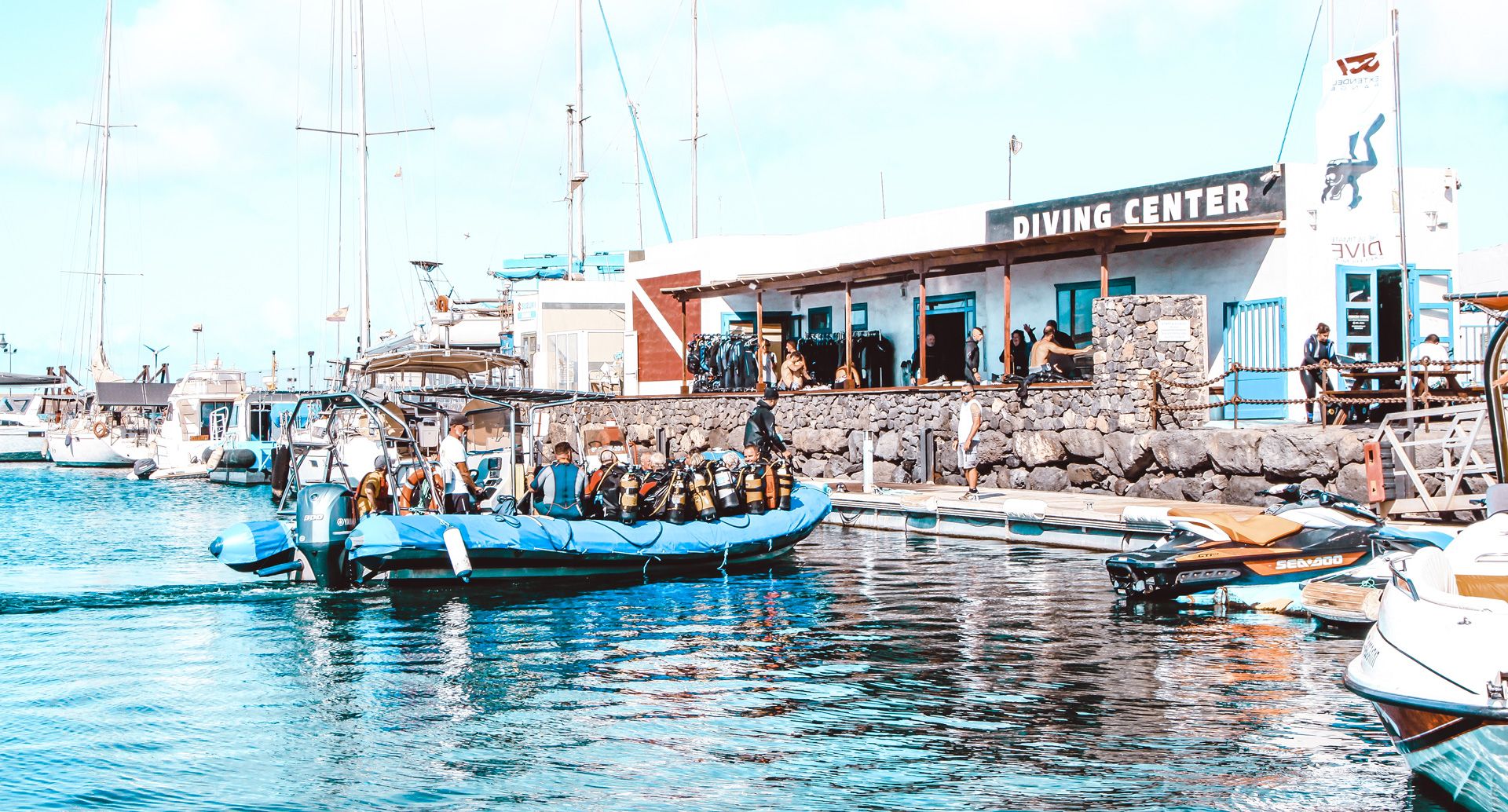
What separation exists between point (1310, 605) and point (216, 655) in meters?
9.46

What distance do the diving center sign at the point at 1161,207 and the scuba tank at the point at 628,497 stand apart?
9.67m

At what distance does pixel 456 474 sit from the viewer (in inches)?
647

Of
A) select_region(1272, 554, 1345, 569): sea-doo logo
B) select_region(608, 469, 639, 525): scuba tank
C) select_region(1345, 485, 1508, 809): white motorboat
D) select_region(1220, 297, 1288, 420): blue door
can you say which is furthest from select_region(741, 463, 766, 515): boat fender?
select_region(1345, 485, 1508, 809): white motorboat

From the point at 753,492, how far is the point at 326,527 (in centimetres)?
534

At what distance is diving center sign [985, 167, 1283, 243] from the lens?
21578 millimetres

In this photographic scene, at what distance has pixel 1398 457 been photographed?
50.8 ft

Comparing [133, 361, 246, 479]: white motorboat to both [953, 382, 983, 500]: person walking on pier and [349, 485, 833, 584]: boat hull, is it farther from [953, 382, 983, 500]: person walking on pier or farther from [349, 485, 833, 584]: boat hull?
[349, 485, 833, 584]: boat hull

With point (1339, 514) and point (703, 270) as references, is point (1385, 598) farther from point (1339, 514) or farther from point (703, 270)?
point (703, 270)

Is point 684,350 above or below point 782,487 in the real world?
above

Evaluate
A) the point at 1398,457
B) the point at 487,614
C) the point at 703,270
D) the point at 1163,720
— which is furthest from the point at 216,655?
the point at 703,270

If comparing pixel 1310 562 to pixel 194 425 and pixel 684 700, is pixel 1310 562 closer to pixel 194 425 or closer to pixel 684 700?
pixel 684 700

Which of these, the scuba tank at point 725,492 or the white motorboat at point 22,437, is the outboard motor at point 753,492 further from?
the white motorboat at point 22,437

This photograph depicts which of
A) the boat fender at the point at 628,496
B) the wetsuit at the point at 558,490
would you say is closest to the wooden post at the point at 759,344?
the wetsuit at the point at 558,490

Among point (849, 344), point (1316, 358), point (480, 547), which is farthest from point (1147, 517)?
point (849, 344)
